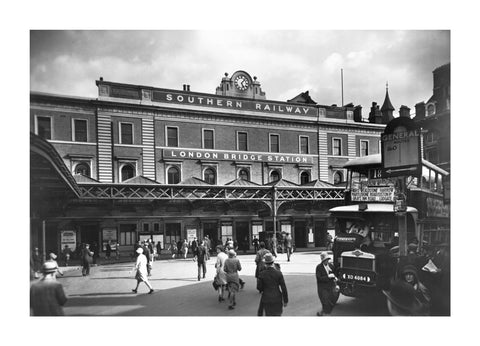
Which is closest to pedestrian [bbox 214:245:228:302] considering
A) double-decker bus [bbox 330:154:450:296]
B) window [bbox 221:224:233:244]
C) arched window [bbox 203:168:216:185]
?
double-decker bus [bbox 330:154:450:296]

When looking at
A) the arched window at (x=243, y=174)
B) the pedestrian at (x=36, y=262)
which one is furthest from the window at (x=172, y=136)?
the pedestrian at (x=36, y=262)

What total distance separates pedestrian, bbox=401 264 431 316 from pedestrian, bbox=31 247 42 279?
785 cm

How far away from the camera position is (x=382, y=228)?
848cm

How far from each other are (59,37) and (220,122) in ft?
16.8

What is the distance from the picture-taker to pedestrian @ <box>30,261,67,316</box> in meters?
7.14

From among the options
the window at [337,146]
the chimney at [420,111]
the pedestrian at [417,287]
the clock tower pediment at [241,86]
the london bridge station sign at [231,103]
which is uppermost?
the clock tower pediment at [241,86]

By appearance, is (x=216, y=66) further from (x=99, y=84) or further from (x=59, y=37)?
(x=59, y=37)

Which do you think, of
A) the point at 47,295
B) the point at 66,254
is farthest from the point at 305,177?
the point at 47,295

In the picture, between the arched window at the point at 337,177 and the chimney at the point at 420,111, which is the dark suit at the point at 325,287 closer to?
the chimney at the point at 420,111

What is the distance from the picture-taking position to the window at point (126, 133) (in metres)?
10.8

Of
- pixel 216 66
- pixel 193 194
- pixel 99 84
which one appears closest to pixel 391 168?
pixel 216 66

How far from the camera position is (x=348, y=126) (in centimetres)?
1248

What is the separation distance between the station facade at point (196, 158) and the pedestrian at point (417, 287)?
3697 mm

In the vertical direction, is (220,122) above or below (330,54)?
below
